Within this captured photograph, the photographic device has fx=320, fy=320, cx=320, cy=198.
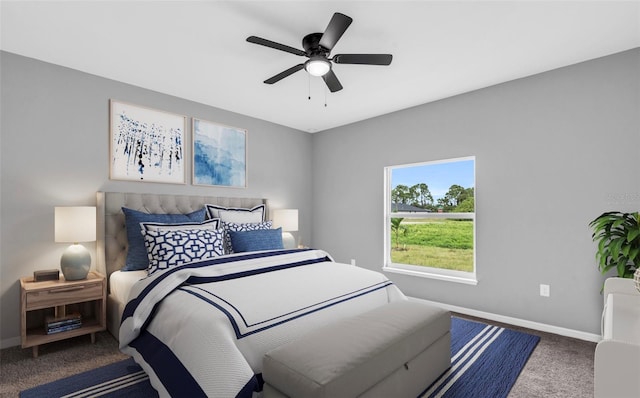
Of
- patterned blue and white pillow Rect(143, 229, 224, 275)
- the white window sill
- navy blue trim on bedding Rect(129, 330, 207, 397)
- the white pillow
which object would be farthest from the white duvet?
the white window sill

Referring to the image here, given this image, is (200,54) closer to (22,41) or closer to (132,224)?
(22,41)

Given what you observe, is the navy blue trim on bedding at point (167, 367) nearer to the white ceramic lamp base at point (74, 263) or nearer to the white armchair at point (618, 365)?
the white ceramic lamp base at point (74, 263)

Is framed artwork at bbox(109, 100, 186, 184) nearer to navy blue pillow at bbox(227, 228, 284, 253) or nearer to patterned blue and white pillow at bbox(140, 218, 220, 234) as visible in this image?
patterned blue and white pillow at bbox(140, 218, 220, 234)

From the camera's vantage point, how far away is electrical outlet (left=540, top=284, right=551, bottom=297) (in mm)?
3082

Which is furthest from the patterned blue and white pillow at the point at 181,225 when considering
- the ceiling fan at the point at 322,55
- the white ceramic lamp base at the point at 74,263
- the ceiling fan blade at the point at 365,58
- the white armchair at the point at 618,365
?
the white armchair at the point at 618,365

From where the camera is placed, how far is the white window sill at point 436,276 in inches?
142

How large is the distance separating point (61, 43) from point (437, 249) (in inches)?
171

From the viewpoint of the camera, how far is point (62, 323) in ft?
8.71

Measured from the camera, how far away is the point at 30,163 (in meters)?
2.81

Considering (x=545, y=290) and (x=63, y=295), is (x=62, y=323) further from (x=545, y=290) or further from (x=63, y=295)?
(x=545, y=290)

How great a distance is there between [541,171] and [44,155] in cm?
466

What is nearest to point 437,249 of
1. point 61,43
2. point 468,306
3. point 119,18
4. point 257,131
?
point 468,306

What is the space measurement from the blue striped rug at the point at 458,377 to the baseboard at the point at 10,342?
992 millimetres

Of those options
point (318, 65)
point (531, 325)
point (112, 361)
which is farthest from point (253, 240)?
point (531, 325)
